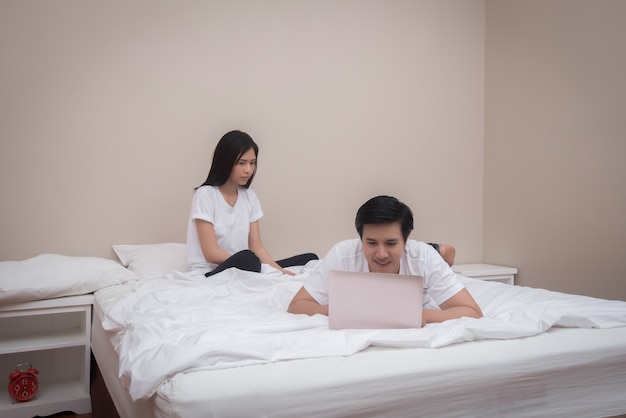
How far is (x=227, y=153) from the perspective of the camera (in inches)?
115

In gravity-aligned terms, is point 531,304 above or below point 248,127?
below

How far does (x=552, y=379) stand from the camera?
4.97ft

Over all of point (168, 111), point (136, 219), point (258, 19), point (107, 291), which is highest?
point (258, 19)

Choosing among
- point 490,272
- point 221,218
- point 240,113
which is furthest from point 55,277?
point 490,272

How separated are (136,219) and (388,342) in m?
2.21

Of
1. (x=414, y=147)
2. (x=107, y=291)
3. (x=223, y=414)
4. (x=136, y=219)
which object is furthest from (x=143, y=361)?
(x=414, y=147)

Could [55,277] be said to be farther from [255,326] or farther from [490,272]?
[490,272]

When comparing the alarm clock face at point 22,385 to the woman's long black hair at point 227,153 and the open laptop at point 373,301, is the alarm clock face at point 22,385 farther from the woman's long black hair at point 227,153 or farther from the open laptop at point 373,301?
the open laptop at point 373,301

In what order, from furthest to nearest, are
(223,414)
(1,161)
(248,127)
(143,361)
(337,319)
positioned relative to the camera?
(248,127)
(1,161)
(337,319)
(143,361)
(223,414)

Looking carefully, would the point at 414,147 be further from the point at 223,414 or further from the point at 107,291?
the point at 223,414

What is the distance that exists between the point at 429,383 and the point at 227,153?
1.79 m

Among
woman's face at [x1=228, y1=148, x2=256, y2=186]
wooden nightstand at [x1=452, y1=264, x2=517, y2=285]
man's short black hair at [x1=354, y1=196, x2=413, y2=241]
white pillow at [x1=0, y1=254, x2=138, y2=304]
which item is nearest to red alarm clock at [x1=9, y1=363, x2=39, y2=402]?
white pillow at [x1=0, y1=254, x2=138, y2=304]

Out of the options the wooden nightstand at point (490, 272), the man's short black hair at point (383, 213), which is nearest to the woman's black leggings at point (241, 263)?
the man's short black hair at point (383, 213)

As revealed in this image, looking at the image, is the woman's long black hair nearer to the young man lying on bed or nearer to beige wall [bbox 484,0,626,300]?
the young man lying on bed
